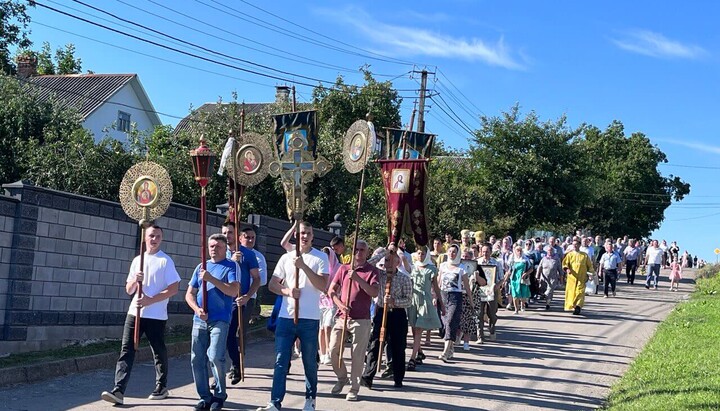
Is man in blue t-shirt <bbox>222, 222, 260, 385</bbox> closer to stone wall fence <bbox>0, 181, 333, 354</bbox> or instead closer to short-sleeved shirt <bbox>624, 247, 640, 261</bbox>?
stone wall fence <bbox>0, 181, 333, 354</bbox>

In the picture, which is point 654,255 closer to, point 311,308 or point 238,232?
point 238,232

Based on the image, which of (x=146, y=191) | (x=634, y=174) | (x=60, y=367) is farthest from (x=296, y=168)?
(x=634, y=174)

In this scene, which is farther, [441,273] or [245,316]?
[441,273]

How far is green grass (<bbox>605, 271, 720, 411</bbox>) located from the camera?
31.4 ft

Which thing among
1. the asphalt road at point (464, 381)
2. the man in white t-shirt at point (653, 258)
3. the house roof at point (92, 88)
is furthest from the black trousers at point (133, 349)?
the house roof at point (92, 88)

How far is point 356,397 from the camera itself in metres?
9.99

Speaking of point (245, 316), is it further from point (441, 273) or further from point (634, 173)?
point (634, 173)

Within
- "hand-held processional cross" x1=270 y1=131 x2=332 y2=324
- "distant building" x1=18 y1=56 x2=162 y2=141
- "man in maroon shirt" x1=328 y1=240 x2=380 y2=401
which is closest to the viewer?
"hand-held processional cross" x1=270 y1=131 x2=332 y2=324

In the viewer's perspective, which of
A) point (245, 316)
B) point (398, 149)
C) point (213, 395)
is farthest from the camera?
point (398, 149)

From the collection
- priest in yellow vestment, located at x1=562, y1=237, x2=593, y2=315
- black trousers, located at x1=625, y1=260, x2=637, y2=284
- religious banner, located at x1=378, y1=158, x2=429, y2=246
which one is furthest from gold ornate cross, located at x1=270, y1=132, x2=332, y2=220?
black trousers, located at x1=625, y1=260, x2=637, y2=284

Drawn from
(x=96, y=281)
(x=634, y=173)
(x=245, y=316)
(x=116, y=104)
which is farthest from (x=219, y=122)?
(x=634, y=173)

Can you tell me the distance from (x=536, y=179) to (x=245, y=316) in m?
26.9

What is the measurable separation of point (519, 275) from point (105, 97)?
2854 cm

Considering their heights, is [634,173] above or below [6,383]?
above
